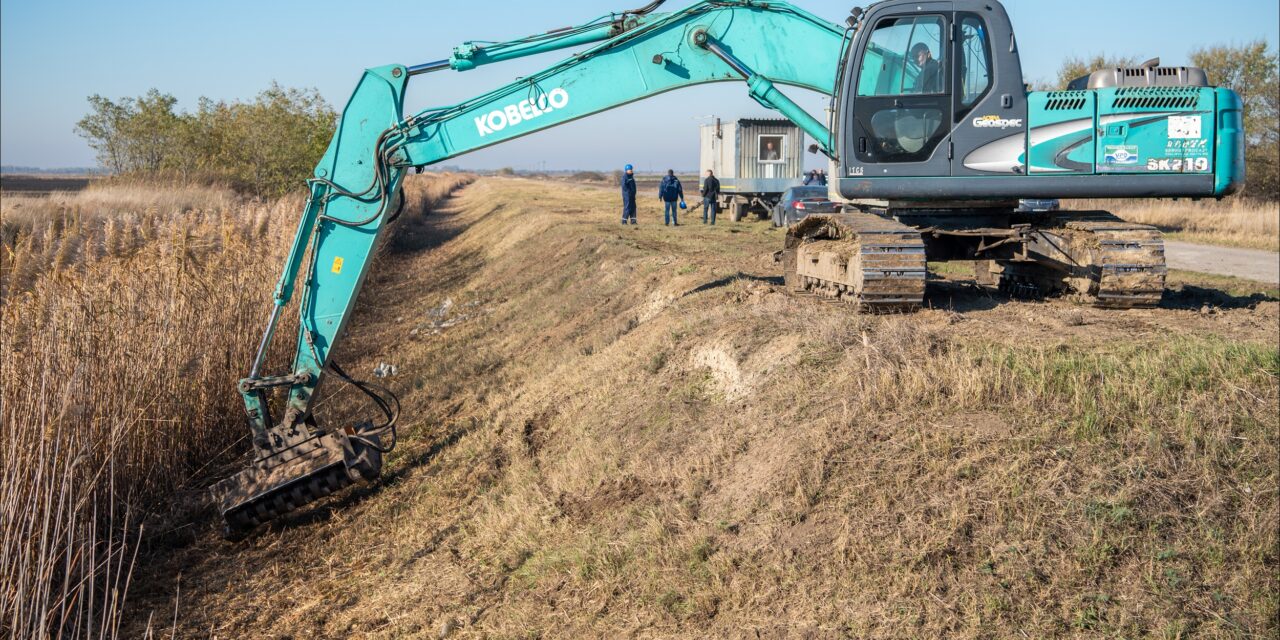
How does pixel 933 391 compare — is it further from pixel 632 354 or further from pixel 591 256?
Answer: pixel 591 256

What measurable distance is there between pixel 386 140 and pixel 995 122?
541 cm

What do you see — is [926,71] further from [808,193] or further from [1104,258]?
[808,193]

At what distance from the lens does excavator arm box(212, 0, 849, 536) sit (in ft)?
25.4


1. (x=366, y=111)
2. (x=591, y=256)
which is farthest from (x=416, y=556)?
(x=591, y=256)

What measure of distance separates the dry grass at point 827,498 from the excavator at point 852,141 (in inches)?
22.8

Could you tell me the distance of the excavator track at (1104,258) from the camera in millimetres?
9109

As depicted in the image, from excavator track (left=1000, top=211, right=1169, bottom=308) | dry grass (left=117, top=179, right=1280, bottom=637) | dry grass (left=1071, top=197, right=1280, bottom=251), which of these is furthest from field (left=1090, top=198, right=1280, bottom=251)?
dry grass (left=117, top=179, right=1280, bottom=637)

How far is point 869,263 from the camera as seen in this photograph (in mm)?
8594

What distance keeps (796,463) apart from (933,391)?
1.14 metres

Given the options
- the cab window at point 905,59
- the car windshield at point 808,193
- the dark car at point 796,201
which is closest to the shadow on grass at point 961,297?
the cab window at point 905,59

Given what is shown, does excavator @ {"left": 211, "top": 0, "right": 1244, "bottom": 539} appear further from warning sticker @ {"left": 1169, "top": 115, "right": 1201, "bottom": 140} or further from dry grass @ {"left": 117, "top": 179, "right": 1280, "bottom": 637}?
dry grass @ {"left": 117, "top": 179, "right": 1280, "bottom": 637}

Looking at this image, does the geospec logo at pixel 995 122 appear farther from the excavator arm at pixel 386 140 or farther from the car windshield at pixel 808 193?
the car windshield at pixel 808 193

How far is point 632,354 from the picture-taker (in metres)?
9.27

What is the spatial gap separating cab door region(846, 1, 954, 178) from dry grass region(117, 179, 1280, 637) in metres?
1.44
